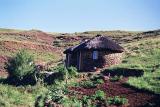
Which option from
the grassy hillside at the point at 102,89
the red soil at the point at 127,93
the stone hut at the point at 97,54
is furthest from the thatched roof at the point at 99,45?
the red soil at the point at 127,93

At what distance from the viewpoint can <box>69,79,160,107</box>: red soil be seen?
92.7 feet

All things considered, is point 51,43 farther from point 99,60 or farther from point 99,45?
point 99,60

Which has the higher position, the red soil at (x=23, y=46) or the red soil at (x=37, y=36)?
the red soil at (x=37, y=36)

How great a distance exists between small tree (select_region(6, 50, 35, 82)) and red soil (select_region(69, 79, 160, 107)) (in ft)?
29.9

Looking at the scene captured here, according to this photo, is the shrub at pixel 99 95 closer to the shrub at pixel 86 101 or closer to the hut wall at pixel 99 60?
the shrub at pixel 86 101

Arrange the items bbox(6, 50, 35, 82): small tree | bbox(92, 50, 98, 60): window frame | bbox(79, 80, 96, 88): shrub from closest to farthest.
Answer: bbox(79, 80, 96, 88): shrub, bbox(6, 50, 35, 82): small tree, bbox(92, 50, 98, 60): window frame

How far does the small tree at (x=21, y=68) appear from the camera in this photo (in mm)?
41562

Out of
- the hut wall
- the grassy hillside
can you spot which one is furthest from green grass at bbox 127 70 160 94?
the hut wall

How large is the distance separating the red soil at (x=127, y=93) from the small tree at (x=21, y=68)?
9102 mm

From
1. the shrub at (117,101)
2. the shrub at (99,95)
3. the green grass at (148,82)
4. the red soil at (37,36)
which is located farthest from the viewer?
the red soil at (37,36)

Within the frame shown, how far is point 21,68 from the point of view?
4172 centimetres

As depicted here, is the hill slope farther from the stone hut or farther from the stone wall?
the stone wall

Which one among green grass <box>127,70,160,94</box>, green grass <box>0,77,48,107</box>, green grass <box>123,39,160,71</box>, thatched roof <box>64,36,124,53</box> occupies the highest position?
thatched roof <box>64,36,124,53</box>

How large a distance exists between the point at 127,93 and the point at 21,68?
47.9 ft
